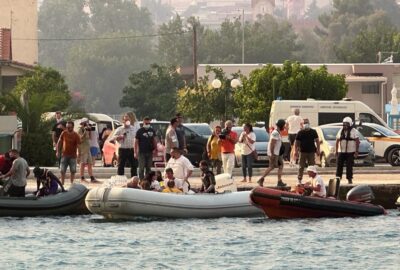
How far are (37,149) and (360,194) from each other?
1538 centimetres

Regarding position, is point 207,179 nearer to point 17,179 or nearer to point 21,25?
point 17,179

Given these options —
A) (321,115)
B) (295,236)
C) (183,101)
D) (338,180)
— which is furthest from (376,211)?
(183,101)

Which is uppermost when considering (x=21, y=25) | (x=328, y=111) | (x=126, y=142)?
(x=21, y=25)

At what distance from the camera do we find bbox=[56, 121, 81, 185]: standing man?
139ft

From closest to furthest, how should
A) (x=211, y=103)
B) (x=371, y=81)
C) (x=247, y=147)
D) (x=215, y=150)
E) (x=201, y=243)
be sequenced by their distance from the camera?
(x=201, y=243) → (x=247, y=147) → (x=215, y=150) → (x=211, y=103) → (x=371, y=81)

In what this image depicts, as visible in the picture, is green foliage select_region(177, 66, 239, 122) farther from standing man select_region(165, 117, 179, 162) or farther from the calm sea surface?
the calm sea surface

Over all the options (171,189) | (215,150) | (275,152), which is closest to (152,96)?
(215,150)

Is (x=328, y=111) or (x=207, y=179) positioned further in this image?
(x=328, y=111)

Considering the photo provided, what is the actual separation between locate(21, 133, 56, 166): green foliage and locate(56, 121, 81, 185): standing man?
8.08 meters

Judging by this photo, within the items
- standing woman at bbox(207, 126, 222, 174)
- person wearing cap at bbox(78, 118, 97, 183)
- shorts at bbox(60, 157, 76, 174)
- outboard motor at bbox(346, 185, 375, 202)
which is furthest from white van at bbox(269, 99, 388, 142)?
outboard motor at bbox(346, 185, 375, 202)

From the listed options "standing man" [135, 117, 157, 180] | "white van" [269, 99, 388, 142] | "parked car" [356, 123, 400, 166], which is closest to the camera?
"standing man" [135, 117, 157, 180]

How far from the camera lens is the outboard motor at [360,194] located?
37969 millimetres

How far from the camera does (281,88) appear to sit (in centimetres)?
7388

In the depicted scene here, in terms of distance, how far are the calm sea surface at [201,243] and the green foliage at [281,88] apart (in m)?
34.2
